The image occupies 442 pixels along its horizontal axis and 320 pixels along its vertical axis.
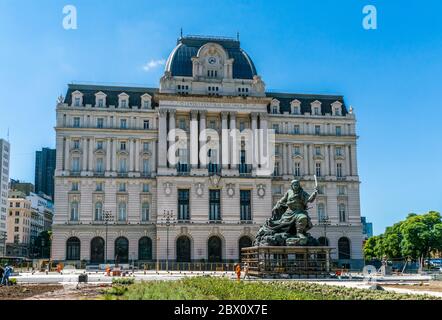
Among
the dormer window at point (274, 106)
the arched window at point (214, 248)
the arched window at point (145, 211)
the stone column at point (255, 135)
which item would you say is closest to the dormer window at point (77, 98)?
the arched window at point (145, 211)

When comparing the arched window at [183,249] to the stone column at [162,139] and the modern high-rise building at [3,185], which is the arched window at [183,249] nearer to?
the stone column at [162,139]

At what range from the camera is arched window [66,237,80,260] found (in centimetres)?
8256

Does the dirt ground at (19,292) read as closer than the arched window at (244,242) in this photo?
Yes

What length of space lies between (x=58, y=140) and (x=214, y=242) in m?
29.9

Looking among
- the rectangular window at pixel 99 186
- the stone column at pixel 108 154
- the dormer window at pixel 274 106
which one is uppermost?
the dormer window at pixel 274 106

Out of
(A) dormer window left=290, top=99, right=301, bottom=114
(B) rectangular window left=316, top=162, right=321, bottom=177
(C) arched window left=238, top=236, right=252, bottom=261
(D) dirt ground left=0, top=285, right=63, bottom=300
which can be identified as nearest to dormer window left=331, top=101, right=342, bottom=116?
(A) dormer window left=290, top=99, right=301, bottom=114

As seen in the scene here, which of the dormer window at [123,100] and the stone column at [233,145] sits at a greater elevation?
the dormer window at [123,100]

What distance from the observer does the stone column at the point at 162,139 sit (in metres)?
84.4

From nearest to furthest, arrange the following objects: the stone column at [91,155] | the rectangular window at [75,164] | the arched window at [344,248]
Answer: the stone column at [91,155]
the rectangular window at [75,164]
the arched window at [344,248]

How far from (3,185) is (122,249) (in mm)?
67651

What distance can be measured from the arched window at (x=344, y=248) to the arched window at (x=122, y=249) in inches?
1390

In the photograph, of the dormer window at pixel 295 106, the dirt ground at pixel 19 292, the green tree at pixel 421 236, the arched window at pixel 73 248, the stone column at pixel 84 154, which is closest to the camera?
the dirt ground at pixel 19 292

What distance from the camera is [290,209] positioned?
147ft

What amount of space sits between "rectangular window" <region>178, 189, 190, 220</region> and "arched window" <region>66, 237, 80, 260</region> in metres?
16.6
